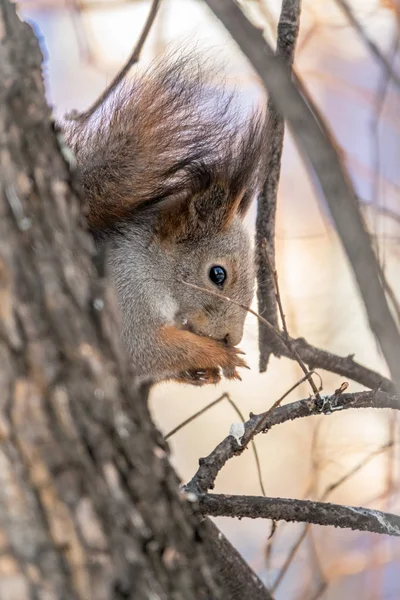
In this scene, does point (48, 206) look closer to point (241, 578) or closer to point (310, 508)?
point (310, 508)

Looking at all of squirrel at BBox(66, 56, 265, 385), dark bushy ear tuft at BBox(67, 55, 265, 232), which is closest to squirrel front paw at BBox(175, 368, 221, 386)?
squirrel at BBox(66, 56, 265, 385)

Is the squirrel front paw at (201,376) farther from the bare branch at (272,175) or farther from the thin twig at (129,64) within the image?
the thin twig at (129,64)

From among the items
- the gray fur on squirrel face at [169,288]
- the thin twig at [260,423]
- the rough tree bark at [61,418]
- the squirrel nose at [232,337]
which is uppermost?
the gray fur on squirrel face at [169,288]

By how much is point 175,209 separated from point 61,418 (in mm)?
1539

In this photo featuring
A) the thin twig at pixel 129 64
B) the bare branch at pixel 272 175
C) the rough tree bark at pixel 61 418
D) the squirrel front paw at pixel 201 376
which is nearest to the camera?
the rough tree bark at pixel 61 418

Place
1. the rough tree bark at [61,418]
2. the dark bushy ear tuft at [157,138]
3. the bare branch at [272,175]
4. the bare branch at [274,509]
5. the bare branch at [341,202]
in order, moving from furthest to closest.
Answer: the dark bushy ear tuft at [157,138]
the bare branch at [272,175]
the bare branch at [274,509]
the rough tree bark at [61,418]
the bare branch at [341,202]

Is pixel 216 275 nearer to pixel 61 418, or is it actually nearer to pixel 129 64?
pixel 129 64

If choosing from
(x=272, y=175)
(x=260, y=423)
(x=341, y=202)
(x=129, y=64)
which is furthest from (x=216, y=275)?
(x=341, y=202)

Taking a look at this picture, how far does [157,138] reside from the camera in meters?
1.97

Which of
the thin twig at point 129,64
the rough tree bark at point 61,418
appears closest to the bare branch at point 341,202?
the rough tree bark at point 61,418

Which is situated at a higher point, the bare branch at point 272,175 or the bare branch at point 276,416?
the bare branch at point 272,175

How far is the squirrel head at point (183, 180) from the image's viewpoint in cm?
196

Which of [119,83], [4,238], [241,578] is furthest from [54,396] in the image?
[119,83]

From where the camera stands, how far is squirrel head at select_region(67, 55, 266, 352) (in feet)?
6.43
